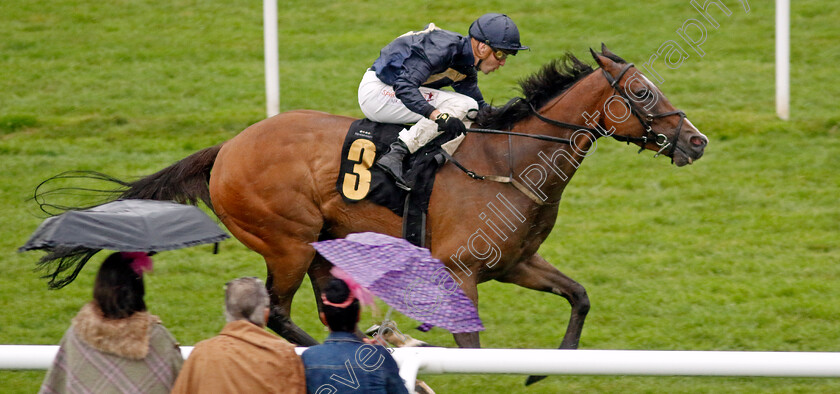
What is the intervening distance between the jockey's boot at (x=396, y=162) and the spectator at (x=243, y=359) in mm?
1888

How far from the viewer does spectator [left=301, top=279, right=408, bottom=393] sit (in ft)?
9.58

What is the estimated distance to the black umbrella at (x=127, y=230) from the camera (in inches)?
122

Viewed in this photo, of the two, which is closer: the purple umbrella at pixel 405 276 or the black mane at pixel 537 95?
the purple umbrella at pixel 405 276

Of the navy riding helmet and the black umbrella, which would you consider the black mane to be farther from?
the black umbrella

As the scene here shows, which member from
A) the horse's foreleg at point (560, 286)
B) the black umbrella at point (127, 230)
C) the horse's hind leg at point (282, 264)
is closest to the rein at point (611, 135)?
the horse's foreleg at point (560, 286)

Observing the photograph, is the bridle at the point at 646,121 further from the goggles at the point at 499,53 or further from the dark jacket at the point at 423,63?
the dark jacket at the point at 423,63

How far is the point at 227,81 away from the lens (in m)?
10.5

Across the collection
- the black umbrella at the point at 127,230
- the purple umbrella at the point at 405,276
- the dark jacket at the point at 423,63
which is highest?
the dark jacket at the point at 423,63

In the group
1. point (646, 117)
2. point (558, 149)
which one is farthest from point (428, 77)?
point (646, 117)

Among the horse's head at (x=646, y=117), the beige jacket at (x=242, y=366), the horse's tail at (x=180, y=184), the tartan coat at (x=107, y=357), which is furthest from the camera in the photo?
the horse's tail at (x=180, y=184)

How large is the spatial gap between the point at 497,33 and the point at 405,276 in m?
1.86

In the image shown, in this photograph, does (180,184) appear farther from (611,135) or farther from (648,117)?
(648,117)

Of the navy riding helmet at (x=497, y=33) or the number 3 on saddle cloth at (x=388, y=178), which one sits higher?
the navy riding helmet at (x=497, y=33)

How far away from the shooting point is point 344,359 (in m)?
2.93
